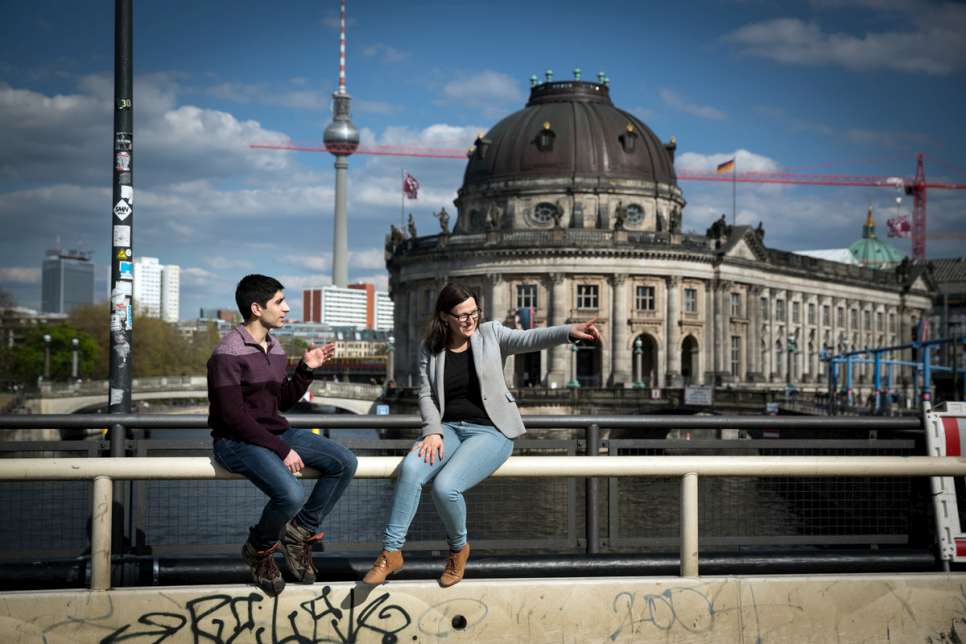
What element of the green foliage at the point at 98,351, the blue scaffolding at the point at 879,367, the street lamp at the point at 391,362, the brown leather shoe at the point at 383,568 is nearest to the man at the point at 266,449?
the brown leather shoe at the point at 383,568

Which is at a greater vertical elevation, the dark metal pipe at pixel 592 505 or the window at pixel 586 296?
the window at pixel 586 296

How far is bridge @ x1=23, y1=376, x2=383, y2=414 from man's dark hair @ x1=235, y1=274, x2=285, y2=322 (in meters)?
72.1

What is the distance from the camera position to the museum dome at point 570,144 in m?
81.8

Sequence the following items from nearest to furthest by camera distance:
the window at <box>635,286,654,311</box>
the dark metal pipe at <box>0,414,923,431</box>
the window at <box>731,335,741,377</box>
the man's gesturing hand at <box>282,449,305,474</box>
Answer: the man's gesturing hand at <box>282,449,305,474</box> < the dark metal pipe at <box>0,414,923,431</box> < the window at <box>635,286,654,311</box> < the window at <box>731,335,741,377</box>

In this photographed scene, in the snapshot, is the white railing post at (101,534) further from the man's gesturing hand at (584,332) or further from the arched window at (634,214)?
the arched window at (634,214)

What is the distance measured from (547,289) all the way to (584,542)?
6982 cm

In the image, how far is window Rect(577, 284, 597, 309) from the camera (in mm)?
77000

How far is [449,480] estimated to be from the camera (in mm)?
5801

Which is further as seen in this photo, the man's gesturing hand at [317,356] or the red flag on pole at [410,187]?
the red flag on pole at [410,187]

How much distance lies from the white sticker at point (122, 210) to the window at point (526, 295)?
67.7 metres

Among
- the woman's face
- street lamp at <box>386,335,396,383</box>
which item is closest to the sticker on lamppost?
street lamp at <box>386,335,396,383</box>

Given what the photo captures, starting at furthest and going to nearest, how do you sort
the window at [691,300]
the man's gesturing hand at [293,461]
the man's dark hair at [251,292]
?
the window at [691,300]
the man's dark hair at [251,292]
the man's gesturing hand at [293,461]

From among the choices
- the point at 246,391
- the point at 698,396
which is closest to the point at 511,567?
the point at 246,391

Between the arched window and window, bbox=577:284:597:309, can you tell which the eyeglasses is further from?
the arched window
